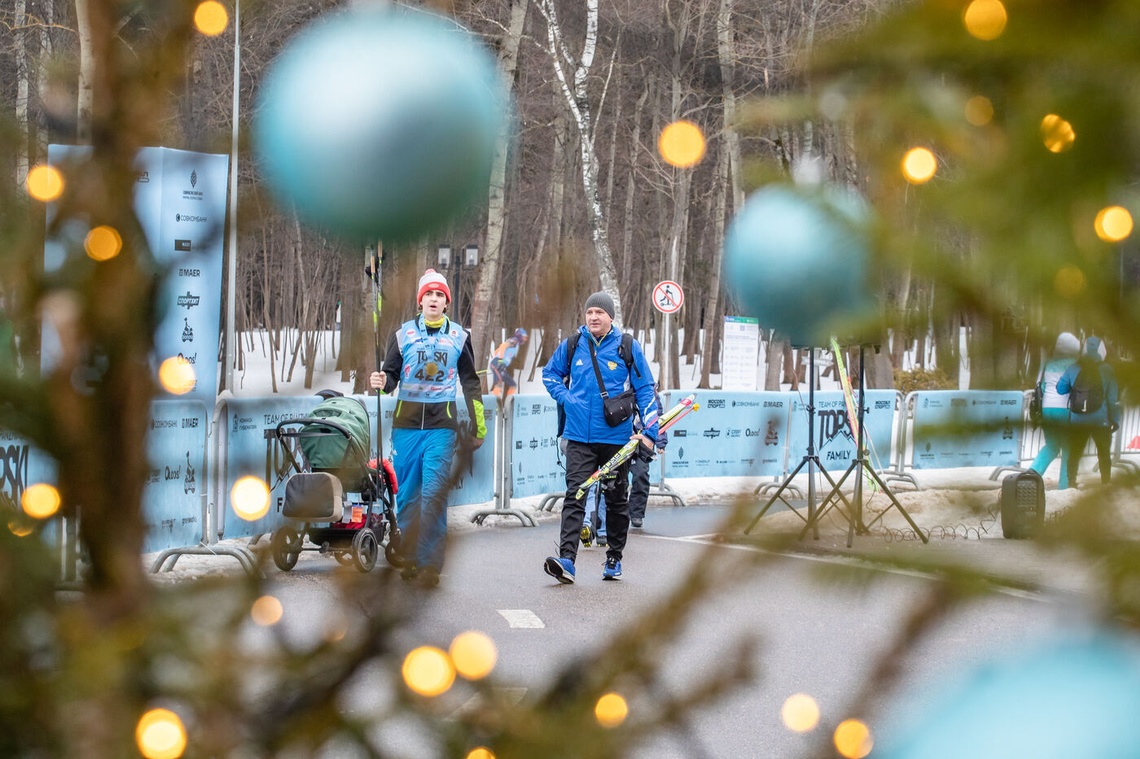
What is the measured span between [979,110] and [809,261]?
22cm

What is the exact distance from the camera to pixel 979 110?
0.74 m

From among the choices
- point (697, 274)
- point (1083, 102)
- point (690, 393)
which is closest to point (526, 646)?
point (1083, 102)

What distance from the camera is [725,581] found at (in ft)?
3.29

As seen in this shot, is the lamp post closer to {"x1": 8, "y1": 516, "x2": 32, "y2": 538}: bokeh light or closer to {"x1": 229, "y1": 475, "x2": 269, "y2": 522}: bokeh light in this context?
{"x1": 229, "y1": 475, "x2": 269, "y2": 522}: bokeh light

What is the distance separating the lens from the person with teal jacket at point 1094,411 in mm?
745

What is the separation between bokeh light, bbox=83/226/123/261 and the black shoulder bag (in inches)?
345

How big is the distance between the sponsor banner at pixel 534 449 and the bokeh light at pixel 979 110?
13639 millimetres

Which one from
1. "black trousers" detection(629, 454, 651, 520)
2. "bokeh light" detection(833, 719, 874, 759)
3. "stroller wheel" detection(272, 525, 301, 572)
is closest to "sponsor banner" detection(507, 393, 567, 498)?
"black trousers" detection(629, 454, 651, 520)

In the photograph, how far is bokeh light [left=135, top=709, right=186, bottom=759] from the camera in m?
0.92

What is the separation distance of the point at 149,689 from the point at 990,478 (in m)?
0.55

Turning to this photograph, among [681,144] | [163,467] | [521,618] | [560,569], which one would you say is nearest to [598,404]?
[560,569]

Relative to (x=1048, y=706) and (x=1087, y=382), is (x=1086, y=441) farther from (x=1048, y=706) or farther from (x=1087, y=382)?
(x=1048, y=706)

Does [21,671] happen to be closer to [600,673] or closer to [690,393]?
[600,673]

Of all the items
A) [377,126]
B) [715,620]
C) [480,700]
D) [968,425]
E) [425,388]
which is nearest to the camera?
[968,425]
